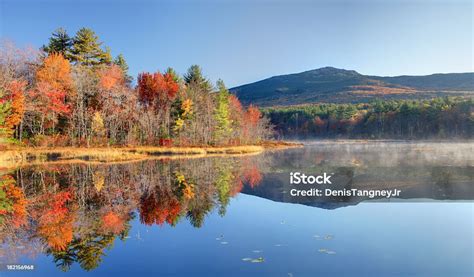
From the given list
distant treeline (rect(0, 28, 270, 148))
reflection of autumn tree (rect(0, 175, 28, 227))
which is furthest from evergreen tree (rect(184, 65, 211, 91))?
reflection of autumn tree (rect(0, 175, 28, 227))

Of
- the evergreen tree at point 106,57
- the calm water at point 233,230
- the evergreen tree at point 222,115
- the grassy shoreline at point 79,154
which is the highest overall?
the evergreen tree at point 106,57

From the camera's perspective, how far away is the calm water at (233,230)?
7.53 m

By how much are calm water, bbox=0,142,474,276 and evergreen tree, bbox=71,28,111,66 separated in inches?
1465

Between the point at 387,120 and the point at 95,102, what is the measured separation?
84.4 metres

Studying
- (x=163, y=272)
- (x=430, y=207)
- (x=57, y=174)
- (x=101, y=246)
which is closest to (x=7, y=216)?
(x=101, y=246)

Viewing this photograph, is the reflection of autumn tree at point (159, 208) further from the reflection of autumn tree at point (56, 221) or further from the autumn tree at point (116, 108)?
the autumn tree at point (116, 108)

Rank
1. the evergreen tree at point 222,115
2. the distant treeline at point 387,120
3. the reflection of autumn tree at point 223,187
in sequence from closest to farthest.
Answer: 1. the reflection of autumn tree at point 223,187
2. the evergreen tree at point 222,115
3. the distant treeline at point 387,120

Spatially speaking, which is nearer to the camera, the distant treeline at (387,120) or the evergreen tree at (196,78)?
the evergreen tree at (196,78)

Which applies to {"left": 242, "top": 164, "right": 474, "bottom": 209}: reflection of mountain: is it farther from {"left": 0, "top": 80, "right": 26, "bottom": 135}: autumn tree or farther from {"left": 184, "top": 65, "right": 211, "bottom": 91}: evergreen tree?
{"left": 184, "top": 65, "right": 211, "bottom": 91}: evergreen tree

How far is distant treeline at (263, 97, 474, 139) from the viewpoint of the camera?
9112 cm

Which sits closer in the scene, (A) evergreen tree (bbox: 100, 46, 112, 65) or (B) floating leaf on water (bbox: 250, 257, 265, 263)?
(B) floating leaf on water (bbox: 250, 257, 265, 263)

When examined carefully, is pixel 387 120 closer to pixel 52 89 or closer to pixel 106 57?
pixel 106 57

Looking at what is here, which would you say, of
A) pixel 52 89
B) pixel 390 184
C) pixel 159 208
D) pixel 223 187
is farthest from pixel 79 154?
pixel 390 184

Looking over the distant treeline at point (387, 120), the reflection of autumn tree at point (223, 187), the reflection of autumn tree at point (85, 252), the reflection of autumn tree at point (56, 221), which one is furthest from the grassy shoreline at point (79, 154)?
the distant treeline at point (387, 120)
